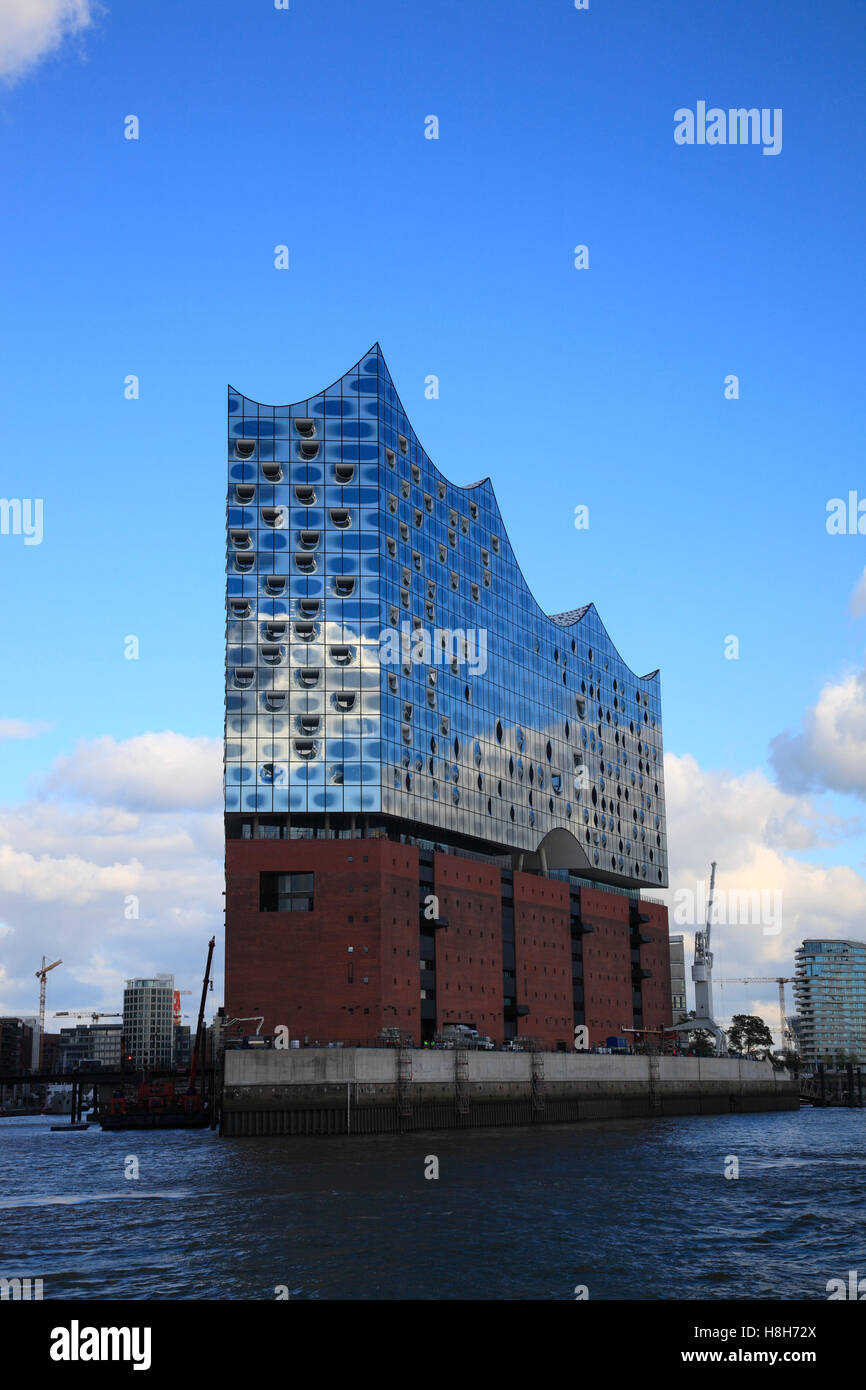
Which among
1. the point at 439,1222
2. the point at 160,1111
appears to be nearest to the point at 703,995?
the point at 160,1111

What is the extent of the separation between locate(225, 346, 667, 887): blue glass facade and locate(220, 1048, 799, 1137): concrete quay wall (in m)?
22.0

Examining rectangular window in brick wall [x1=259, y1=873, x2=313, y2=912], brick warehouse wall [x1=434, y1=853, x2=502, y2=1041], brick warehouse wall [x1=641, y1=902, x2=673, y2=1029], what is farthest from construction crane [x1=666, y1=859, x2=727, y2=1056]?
rectangular window in brick wall [x1=259, y1=873, x2=313, y2=912]

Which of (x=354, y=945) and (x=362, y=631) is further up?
(x=362, y=631)

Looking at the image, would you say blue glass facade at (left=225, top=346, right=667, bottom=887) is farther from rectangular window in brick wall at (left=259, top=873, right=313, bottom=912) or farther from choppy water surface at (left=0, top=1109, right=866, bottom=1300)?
choppy water surface at (left=0, top=1109, right=866, bottom=1300)

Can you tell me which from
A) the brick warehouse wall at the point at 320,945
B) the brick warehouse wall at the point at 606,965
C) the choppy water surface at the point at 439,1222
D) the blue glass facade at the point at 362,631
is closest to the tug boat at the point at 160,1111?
the brick warehouse wall at the point at 320,945

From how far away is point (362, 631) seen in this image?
381ft

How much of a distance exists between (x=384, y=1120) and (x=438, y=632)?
47.1m

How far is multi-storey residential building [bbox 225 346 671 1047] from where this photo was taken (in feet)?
358

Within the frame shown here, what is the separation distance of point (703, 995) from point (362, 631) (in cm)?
8490

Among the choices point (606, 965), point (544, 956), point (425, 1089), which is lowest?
point (425, 1089)

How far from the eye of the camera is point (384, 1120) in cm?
9894

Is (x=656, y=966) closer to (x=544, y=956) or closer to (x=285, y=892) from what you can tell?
Answer: (x=544, y=956)

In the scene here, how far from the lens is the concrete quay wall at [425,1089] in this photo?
95.4m
